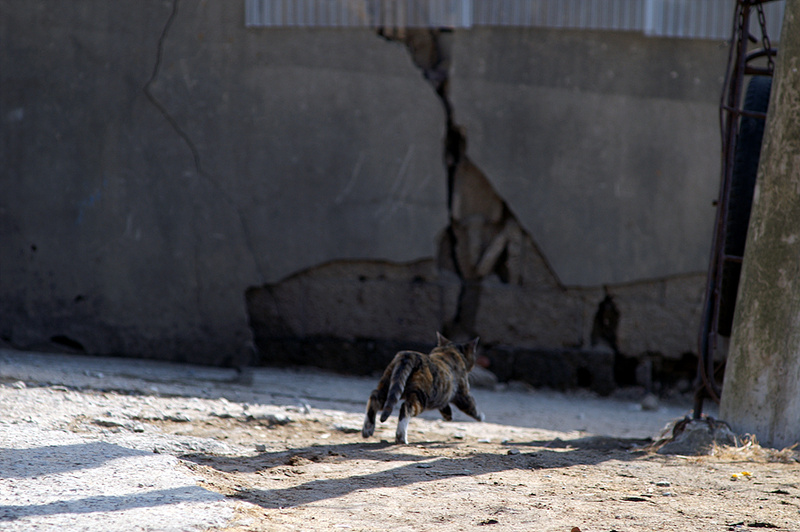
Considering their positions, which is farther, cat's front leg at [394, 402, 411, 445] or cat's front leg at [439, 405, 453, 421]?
cat's front leg at [439, 405, 453, 421]

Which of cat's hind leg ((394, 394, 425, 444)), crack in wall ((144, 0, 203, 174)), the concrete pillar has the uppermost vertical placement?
crack in wall ((144, 0, 203, 174))

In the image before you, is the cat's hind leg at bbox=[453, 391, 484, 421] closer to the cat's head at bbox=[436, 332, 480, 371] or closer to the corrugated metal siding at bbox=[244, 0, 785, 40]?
the cat's head at bbox=[436, 332, 480, 371]

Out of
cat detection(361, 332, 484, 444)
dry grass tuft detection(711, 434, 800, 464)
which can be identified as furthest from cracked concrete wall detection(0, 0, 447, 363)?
dry grass tuft detection(711, 434, 800, 464)

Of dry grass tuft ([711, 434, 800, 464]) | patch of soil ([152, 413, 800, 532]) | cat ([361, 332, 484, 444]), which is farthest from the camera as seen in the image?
cat ([361, 332, 484, 444])

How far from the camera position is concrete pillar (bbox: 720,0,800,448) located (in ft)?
12.2

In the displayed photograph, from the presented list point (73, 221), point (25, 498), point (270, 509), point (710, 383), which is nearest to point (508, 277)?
point (710, 383)

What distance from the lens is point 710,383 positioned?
4.12 m

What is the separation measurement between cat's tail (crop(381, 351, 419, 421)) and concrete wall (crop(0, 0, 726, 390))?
237 cm

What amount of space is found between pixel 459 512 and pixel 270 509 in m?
0.62

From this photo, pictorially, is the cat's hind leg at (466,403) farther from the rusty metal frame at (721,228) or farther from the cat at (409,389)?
the rusty metal frame at (721,228)

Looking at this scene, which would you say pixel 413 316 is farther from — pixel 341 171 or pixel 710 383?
pixel 710 383

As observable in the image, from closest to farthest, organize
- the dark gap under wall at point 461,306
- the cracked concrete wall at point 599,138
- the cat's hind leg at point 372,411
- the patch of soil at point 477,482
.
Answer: the patch of soil at point 477,482 < the cat's hind leg at point 372,411 < the cracked concrete wall at point 599,138 < the dark gap under wall at point 461,306

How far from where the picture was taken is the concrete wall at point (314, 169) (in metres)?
5.83

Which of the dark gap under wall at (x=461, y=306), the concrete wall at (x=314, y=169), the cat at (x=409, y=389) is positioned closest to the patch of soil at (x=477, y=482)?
the cat at (x=409, y=389)
